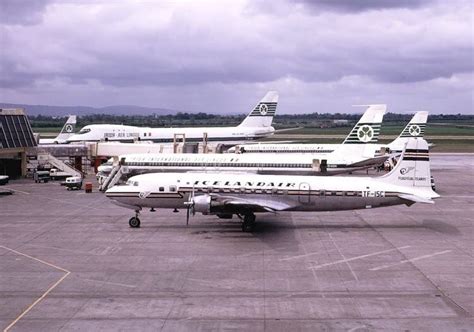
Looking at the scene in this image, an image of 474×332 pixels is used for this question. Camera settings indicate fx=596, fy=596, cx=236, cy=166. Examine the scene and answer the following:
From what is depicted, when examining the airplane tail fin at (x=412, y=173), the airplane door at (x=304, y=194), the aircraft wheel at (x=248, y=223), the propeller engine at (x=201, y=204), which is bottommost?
the aircraft wheel at (x=248, y=223)

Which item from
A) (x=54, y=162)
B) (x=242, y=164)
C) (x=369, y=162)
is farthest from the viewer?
(x=54, y=162)

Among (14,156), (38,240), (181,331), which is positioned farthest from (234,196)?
(14,156)

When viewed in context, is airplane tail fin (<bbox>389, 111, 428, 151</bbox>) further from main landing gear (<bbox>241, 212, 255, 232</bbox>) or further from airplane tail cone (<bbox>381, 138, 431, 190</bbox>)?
main landing gear (<bbox>241, 212, 255, 232</bbox>)

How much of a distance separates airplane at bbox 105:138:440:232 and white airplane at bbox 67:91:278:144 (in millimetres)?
45567

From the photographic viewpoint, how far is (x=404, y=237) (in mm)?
36000

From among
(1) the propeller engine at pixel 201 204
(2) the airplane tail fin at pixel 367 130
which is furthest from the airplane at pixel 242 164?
(1) the propeller engine at pixel 201 204

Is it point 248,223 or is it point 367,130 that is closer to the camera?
point 248,223

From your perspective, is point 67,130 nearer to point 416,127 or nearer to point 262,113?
point 262,113

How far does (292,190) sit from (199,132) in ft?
167

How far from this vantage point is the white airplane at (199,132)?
87125 millimetres

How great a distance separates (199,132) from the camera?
87812 mm

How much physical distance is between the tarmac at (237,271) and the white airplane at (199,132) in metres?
41.5

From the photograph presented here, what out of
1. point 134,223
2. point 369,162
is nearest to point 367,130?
point 369,162

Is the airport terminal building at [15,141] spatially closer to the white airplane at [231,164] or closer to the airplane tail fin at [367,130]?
the white airplane at [231,164]
